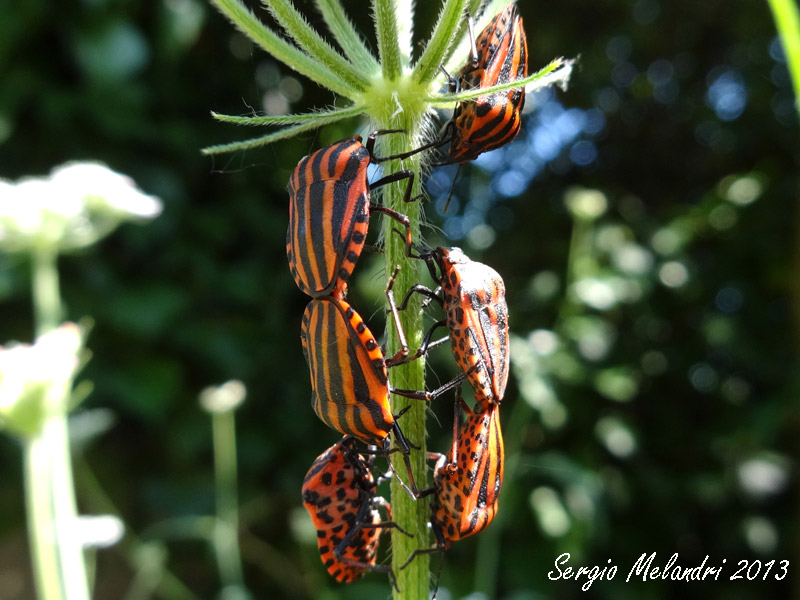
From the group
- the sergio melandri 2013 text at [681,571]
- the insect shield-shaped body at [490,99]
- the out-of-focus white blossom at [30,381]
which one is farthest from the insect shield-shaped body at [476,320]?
the sergio melandri 2013 text at [681,571]

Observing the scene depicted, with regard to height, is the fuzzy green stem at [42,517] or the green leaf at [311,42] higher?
the green leaf at [311,42]

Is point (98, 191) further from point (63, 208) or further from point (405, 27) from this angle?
point (405, 27)

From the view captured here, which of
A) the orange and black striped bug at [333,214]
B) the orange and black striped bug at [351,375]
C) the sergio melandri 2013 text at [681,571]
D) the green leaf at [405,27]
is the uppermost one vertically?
the green leaf at [405,27]

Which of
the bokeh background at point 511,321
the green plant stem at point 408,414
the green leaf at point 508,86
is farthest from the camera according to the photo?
the bokeh background at point 511,321

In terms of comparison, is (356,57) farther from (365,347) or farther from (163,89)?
(163,89)

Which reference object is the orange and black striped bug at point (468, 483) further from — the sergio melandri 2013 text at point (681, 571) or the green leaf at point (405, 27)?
the sergio melandri 2013 text at point (681, 571)

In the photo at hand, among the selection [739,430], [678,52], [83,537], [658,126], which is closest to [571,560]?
[739,430]

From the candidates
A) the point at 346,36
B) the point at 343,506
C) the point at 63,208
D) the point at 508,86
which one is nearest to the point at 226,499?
the point at 63,208
